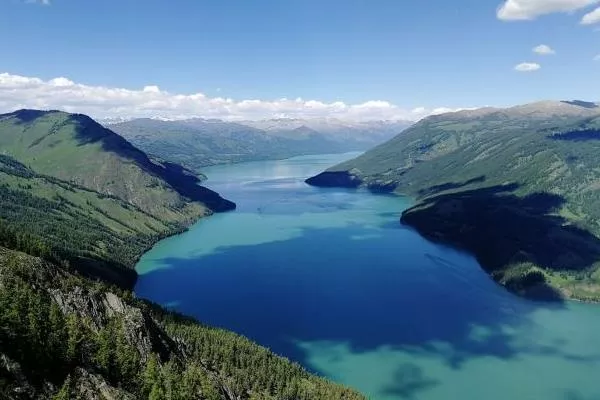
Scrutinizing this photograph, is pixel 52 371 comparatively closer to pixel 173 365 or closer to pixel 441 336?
pixel 173 365

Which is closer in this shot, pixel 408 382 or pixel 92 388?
pixel 92 388

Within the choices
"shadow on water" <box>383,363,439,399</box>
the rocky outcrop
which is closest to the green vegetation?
the rocky outcrop

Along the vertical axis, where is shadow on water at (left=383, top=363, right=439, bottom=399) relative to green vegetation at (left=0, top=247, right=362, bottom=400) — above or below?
below

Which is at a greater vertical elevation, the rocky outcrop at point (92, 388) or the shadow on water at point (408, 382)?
the rocky outcrop at point (92, 388)

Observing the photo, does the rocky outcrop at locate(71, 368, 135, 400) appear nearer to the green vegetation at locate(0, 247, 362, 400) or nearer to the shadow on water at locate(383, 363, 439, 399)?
the green vegetation at locate(0, 247, 362, 400)

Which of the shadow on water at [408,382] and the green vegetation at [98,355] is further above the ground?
the green vegetation at [98,355]

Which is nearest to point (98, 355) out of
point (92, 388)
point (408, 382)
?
point (92, 388)

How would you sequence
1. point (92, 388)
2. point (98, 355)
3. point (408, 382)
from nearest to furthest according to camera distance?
point (92, 388), point (98, 355), point (408, 382)

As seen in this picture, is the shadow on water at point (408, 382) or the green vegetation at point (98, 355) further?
the shadow on water at point (408, 382)

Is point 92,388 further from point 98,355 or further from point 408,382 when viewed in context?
point 408,382

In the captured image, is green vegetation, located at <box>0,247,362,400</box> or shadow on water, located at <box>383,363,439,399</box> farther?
shadow on water, located at <box>383,363,439,399</box>

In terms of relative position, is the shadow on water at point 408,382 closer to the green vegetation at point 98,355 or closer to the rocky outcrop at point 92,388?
the green vegetation at point 98,355

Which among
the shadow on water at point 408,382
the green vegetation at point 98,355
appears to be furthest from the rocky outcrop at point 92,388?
the shadow on water at point 408,382
